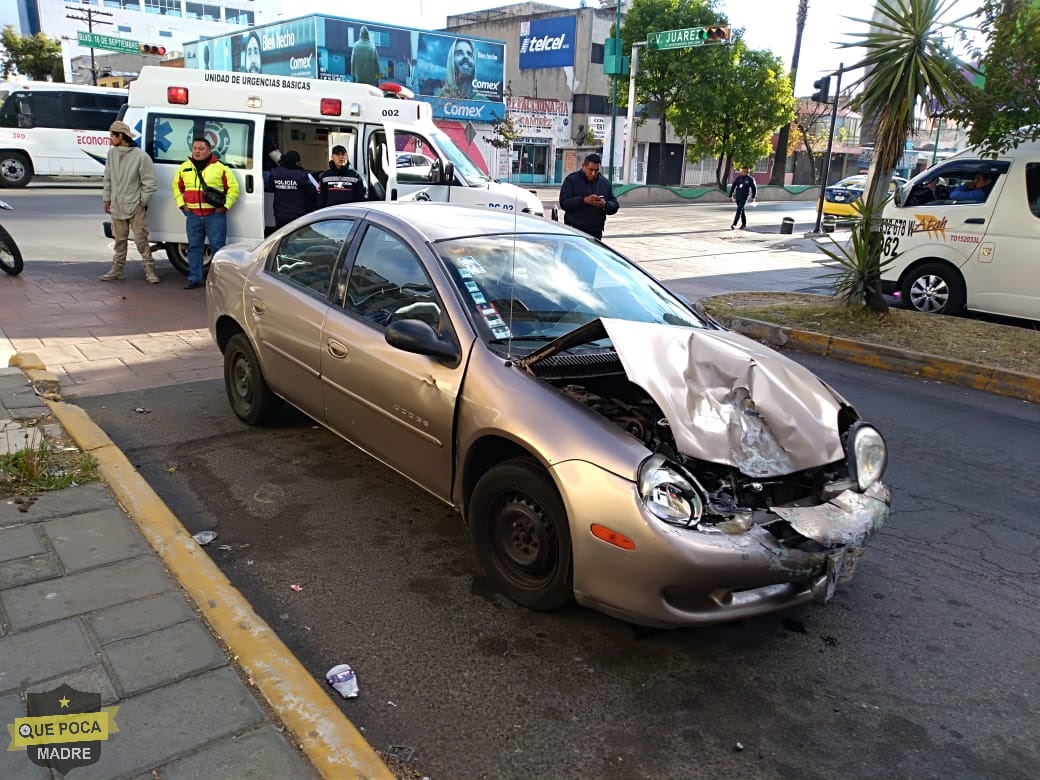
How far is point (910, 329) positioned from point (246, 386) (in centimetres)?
675

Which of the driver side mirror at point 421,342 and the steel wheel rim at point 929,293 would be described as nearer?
the driver side mirror at point 421,342

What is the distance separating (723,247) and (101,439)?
15.7 m

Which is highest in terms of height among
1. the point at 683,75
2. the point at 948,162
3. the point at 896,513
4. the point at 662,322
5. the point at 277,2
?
the point at 277,2

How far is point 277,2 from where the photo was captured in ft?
292

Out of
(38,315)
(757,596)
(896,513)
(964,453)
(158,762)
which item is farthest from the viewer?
(38,315)

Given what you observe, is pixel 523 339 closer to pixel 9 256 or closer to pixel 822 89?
pixel 9 256

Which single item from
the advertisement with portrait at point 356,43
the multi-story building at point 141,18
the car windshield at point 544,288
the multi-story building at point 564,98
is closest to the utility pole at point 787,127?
the multi-story building at point 564,98

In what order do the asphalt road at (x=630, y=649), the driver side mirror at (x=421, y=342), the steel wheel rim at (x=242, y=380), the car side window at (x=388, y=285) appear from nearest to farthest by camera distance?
the asphalt road at (x=630, y=649) < the driver side mirror at (x=421, y=342) < the car side window at (x=388, y=285) < the steel wheel rim at (x=242, y=380)

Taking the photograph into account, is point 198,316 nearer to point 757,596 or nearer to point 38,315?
point 38,315

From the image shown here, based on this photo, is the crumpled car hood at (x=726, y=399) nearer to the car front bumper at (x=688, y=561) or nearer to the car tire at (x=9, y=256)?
the car front bumper at (x=688, y=561)

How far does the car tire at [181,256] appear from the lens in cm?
1059

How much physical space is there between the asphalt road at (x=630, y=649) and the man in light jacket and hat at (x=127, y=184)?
5968 millimetres

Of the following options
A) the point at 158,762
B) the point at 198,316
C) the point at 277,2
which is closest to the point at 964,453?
the point at 158,762

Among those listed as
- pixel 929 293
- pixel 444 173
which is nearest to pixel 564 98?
pixel 444 173
